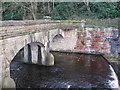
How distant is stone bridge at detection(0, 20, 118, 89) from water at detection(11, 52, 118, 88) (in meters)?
1.75

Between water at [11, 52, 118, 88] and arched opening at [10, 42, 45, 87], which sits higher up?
arched opening at [10, 42, 45, 87]

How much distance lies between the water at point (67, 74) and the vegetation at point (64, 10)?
499 inches

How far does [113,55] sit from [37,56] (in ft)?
35.2

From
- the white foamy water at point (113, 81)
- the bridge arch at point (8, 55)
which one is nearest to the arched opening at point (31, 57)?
the bridge arch at point (8, 55)

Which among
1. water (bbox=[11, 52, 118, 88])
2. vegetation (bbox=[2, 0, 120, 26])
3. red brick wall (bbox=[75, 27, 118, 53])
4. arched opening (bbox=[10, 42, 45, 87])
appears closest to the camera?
water (bbox=[11, 52, 118, 88])

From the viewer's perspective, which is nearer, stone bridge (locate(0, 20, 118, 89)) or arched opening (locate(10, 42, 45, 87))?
stone bridge (locate(0, 20, 118, 89))

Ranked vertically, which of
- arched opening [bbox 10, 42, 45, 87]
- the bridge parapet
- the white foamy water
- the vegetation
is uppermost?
the vegetation

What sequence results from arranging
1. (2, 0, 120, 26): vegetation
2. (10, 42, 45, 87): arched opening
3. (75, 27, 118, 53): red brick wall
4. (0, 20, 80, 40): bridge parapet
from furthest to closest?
(2, 0, 120, 26): vegetation < (75, 27, 118, 53): red brick wall < (10, 42, 45, 87): arched opening < (0, 20, 80, 40): bridge parapet

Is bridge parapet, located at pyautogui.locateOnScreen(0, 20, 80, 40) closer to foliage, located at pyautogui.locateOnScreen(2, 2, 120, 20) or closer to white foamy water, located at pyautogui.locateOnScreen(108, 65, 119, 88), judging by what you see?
white foamy water, located at pyautogui.locateOnScreen(108, 65, 119, 88)

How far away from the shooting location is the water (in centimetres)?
1453

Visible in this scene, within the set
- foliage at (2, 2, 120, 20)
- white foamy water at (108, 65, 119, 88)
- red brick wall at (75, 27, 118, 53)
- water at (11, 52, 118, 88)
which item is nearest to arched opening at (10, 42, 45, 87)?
water at (11, 52, 118, 88)

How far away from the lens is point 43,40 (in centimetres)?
1775

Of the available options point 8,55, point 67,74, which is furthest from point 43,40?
point 8,55

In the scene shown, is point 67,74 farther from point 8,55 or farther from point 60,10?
point 60,10
